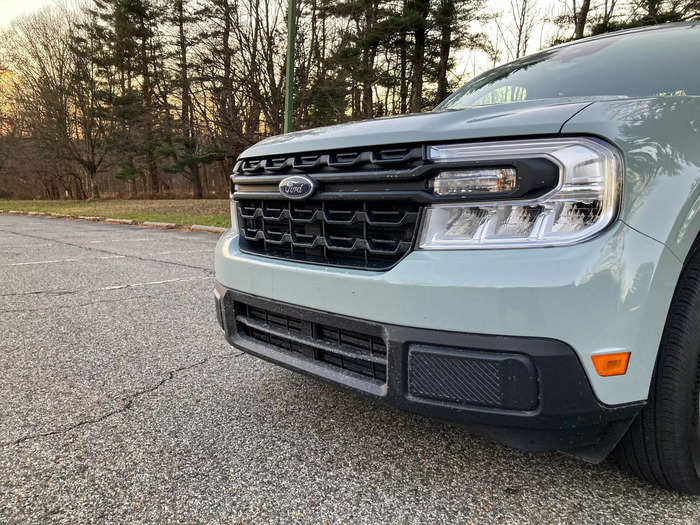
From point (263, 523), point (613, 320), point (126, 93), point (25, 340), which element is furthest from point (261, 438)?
point (126, 93)

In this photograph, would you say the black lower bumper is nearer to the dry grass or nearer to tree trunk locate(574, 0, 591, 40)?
the dry grass

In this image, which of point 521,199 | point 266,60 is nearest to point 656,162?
point 521,199

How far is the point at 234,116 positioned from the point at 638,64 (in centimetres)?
1472

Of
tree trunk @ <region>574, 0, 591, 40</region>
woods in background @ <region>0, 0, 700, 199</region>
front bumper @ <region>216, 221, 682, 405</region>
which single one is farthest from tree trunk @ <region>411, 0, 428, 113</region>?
front bumper @ <region>216, 221, 682, 405</region>

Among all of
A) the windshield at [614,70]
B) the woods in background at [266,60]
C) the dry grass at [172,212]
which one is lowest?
the dry grass at [172,212]

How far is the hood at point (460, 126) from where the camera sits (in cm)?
129

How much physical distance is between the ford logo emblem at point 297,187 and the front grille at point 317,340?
458 millimetres

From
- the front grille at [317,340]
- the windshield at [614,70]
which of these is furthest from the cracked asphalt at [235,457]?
the windshield at [614,70]

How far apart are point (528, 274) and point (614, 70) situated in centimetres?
155

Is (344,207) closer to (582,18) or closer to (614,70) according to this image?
(614,70)

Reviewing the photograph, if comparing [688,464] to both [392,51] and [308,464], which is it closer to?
[308,464]

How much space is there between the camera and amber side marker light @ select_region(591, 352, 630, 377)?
1.20 m

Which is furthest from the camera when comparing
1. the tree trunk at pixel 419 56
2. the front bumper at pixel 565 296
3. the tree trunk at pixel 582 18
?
the tree trunk at pixel 419 56

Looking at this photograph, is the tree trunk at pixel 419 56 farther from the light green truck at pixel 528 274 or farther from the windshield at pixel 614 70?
the light green truck at pixel 528 274
